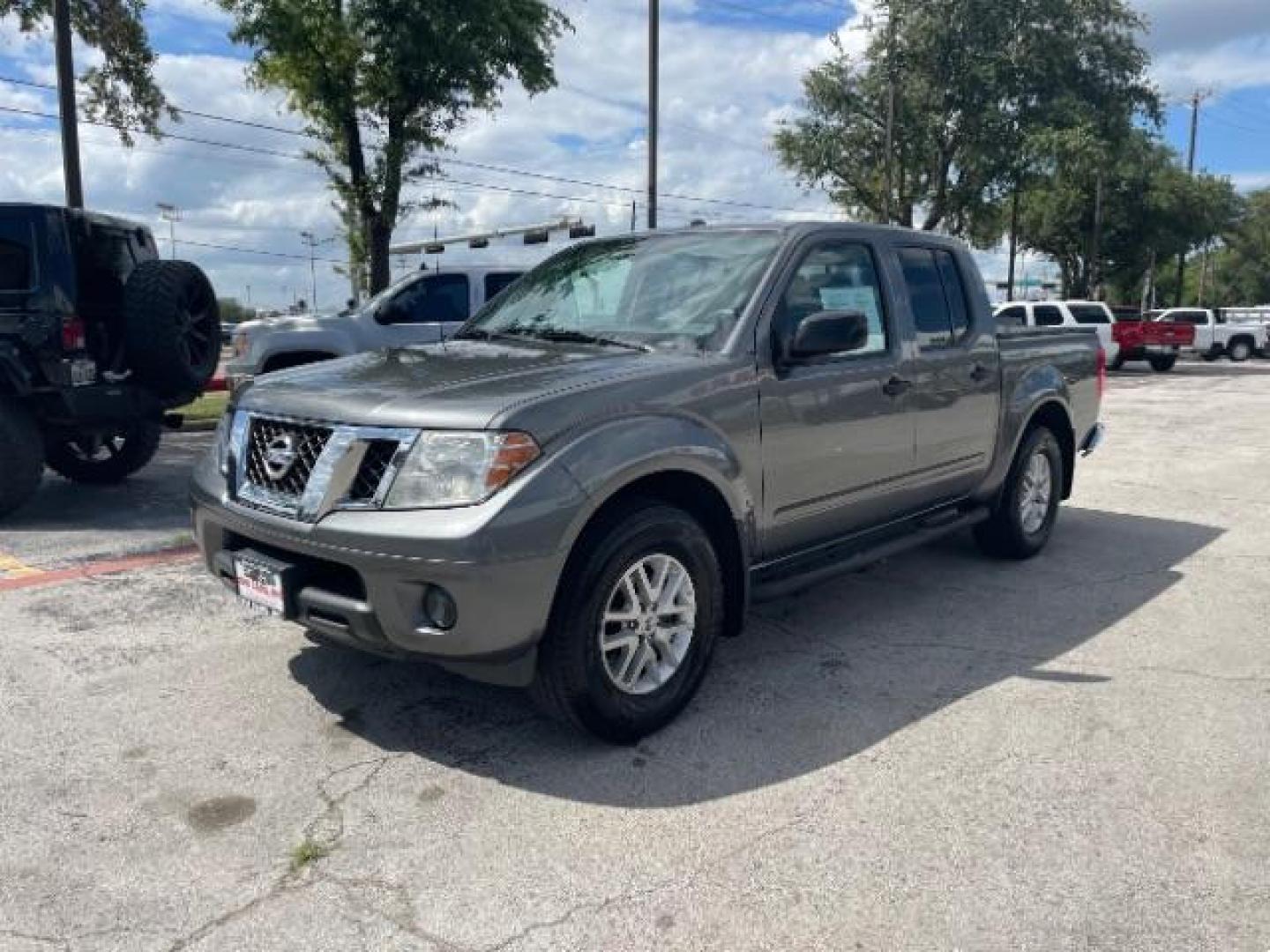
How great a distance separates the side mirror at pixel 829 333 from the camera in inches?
151

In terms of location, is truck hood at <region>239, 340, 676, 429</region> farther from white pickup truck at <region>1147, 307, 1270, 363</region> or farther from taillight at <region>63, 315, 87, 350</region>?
white pickup truck at <region>1147, 307, 1270, 363</region>

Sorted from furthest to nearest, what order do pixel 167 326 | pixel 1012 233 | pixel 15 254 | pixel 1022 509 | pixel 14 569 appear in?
pixel 1012 233 → pixel 167 326 → pixel 15 254 → pixel 1022 509 → pixel 14 569

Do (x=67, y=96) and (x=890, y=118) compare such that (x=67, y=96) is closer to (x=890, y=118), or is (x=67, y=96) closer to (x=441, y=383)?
(x=441, y=383)

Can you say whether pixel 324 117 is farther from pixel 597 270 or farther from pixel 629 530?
pixel 629 530

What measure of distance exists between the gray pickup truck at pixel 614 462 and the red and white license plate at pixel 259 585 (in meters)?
0.01

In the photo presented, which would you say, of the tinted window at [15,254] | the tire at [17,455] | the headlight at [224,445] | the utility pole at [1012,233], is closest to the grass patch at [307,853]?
the headlight at [224,445]

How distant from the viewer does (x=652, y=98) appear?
63.7 feet

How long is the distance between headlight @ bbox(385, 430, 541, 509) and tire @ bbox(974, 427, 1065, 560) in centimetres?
358

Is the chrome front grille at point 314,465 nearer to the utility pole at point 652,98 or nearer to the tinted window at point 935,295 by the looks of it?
the tinted window at point 935,295

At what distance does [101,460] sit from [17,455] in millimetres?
1805

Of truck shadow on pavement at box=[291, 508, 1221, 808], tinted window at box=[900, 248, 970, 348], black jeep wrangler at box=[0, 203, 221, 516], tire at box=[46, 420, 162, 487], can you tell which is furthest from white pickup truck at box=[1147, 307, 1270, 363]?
black jeep wrangler at box=[0, 203, 221, 516]

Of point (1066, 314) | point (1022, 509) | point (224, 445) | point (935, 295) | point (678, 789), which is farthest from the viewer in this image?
point (1066, 314)

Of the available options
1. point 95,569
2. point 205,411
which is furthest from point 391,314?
point 95,569

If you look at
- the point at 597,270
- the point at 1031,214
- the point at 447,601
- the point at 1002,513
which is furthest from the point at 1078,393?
the point at 1031,214
